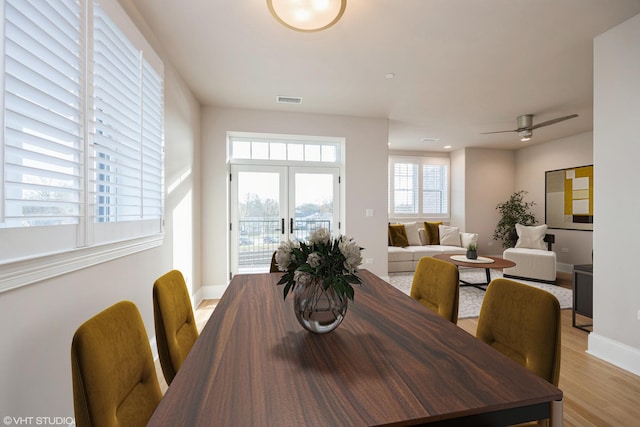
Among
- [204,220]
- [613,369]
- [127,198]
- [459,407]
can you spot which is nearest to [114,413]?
[459,407]

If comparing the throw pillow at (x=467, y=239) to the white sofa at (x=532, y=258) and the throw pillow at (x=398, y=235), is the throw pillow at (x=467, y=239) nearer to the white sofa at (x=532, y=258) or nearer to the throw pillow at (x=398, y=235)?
the white sofa at (x=532, y=258)

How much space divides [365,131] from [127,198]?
3.46m

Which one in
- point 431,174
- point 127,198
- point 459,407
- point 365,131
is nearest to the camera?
point 459,407

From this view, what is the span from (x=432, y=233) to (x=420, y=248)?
2.31 ft

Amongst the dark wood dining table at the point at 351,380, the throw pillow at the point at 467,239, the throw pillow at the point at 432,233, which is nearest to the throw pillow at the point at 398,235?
the throw pillow at the point at 432,233

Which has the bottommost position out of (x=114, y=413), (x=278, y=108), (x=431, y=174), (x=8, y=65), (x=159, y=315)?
(x=114, y=413)

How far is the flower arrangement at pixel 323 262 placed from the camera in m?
0.99

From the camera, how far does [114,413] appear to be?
735 mm

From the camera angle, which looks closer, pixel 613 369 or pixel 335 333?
pixel 335 333

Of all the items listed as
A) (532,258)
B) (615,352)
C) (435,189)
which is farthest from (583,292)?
(435,189)

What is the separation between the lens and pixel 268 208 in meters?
4.37

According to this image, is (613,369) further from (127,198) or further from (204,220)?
(204,220)

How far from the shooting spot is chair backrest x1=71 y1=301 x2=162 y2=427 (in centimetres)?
67

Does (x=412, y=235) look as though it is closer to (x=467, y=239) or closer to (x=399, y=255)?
(x=399, y=255)
